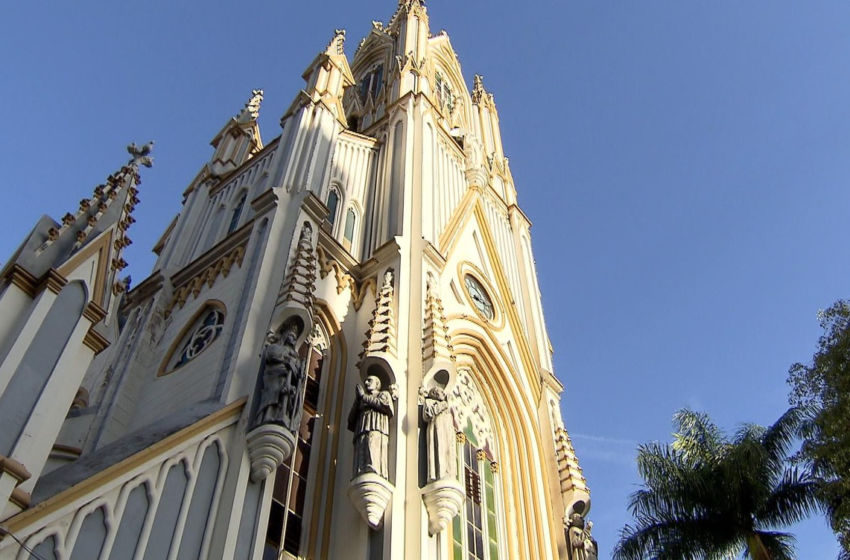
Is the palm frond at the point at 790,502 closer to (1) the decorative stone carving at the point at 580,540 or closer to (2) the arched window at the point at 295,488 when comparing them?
(1) the decorative stone carving at the point at 580,540

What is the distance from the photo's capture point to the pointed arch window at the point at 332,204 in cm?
1819

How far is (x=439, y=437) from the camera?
39.3ft

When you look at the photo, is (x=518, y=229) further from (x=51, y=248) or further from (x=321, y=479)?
(x=51, y=248)

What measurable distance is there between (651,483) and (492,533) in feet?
16.8

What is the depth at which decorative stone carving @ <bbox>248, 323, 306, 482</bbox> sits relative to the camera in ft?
33.2

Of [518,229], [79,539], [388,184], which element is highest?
[518,229]

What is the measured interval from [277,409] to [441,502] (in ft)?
8.70

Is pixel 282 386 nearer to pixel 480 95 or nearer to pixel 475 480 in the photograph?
pixel 475 480

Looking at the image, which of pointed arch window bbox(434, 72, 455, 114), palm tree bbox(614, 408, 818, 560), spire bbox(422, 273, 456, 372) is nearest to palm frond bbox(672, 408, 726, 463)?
palm tree bbox(614, 408, 818, 560)

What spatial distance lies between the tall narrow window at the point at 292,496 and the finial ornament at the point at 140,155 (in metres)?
4.10

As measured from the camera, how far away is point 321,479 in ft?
40.9

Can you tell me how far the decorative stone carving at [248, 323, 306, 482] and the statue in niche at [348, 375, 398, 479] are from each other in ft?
3.36

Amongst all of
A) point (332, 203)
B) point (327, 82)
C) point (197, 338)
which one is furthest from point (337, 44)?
point (197, 338)

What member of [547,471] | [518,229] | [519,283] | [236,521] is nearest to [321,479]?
[236,521]
